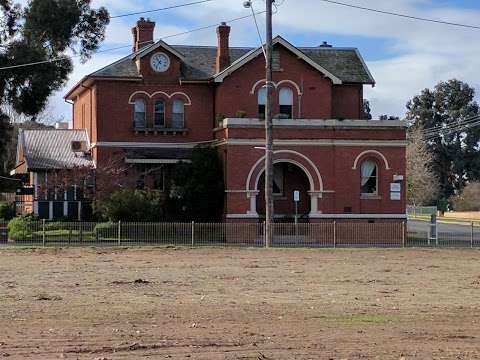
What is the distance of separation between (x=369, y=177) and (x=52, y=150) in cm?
2005

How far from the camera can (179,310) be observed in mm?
15828

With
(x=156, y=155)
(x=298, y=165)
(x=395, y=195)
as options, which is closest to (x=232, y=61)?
(x=156, y=155)

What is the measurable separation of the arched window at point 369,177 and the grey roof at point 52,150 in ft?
52.5

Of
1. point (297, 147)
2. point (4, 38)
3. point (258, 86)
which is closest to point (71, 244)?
point (297, 147)

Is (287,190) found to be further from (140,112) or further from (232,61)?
(140,112)

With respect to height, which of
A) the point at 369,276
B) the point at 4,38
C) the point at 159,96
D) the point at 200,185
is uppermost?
the point at 4,38

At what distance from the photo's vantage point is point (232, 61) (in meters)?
50.7

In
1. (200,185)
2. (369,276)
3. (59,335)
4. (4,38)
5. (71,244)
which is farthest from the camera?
(4,38)

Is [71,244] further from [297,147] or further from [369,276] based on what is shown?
[369,276]

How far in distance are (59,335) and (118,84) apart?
3666 cm

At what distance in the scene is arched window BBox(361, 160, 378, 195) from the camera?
44.6 m

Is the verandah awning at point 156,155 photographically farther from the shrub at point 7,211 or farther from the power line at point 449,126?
the power line at point 449,126

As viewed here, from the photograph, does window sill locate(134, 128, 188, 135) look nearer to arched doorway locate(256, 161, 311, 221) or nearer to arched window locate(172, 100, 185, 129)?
arched window locate(172, 100, 185, 129)

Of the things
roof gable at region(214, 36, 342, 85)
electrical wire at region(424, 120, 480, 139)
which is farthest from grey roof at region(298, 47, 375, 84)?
electrical wire at region(424, 120, 480, 139)
